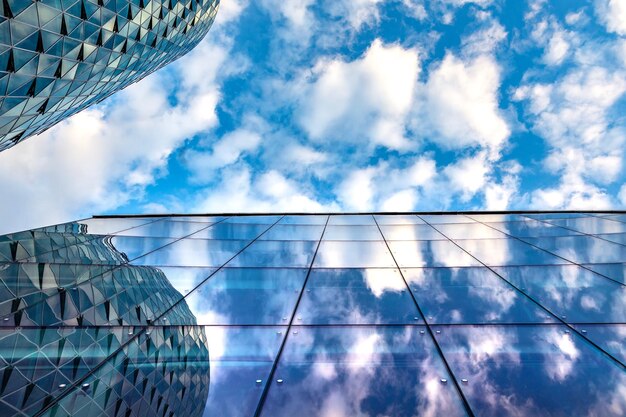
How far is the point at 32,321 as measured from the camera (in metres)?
7.01

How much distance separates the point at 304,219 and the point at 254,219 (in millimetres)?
2503

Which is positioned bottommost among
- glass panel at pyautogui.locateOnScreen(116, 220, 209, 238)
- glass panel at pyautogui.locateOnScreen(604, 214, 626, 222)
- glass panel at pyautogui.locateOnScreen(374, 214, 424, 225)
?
glass panel at pyautogui.locateOnScreen(604, 214, 626, 222)

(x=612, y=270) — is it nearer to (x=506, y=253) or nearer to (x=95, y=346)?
(x=506, y=253)

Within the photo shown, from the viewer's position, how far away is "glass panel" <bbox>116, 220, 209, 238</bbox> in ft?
52.8

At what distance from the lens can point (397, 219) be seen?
66.4 ft

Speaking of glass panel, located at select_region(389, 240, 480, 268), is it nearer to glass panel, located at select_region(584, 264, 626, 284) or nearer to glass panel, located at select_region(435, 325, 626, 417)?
glass panel, located at select_region(584, 264, 626, 284)

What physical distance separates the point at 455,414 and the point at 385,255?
7442 millimetres

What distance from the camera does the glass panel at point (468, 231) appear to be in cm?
1499

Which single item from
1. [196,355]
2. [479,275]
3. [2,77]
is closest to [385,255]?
[479,275]

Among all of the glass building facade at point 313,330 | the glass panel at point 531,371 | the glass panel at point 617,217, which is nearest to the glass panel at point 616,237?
the glass building facade at point 313,330

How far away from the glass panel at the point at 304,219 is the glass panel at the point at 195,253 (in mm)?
5167

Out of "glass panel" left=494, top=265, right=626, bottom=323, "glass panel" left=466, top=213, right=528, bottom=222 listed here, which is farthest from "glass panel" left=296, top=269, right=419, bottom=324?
"glass panel" left=466, top=213, right=528, bottom=222

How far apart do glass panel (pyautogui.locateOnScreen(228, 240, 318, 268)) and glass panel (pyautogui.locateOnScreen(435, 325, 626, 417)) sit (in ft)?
17.7

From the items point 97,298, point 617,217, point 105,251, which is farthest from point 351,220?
point 97,298
